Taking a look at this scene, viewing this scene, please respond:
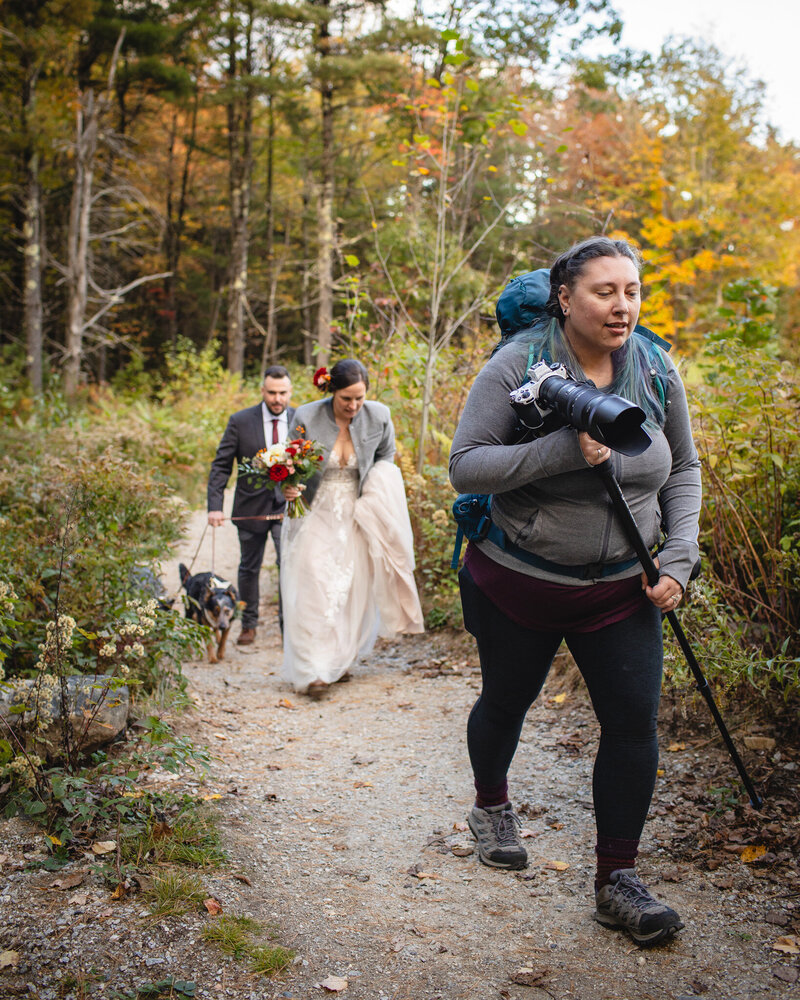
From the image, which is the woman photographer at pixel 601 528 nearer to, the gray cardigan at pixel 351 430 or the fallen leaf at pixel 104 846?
the fallen leaf at pixel 104 846

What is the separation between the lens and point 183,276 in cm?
2833

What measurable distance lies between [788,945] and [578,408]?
1948 mm

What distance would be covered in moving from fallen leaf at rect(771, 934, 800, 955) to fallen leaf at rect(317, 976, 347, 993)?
4.64 ft

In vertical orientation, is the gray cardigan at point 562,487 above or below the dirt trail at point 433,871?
above

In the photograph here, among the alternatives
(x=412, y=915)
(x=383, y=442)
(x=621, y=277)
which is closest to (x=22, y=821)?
(x=412, y=915)

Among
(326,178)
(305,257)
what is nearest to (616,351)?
(326,178)

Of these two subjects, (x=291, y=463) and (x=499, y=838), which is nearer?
(x=499, y=838)

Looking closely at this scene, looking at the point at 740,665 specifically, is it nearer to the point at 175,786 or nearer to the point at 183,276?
the point at 175,786

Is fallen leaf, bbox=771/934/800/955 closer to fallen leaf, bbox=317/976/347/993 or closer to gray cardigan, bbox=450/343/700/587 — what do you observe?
gray cardigan, bbox=450/343/700/587

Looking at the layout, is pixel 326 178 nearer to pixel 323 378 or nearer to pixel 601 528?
pixel 323 378

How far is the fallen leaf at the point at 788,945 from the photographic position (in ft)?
9.01

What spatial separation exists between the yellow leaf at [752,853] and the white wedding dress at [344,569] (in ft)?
10.5

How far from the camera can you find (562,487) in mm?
2633

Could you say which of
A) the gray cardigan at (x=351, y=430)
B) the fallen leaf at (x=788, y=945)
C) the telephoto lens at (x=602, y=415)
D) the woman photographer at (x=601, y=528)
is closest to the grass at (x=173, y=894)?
the woman photographer at (x=601, y=528)
